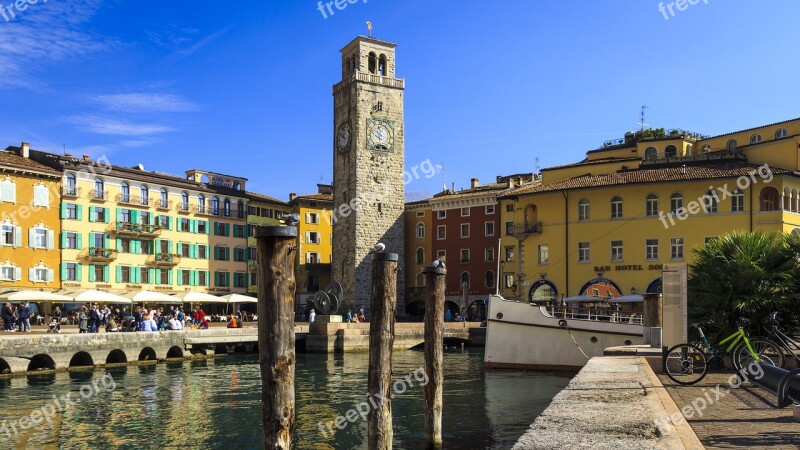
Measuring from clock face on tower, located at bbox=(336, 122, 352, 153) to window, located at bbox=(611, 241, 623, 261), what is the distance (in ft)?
78.9

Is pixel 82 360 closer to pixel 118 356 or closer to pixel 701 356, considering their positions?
pixel 118 356

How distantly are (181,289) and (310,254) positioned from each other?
13142mm

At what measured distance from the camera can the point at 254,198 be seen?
7019 cm

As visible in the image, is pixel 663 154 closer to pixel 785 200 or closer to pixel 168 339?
pixel 785 200

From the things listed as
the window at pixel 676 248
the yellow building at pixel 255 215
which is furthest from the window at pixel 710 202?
the yellow building at pixel 255 215

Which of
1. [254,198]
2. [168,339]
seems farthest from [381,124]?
[168,339]

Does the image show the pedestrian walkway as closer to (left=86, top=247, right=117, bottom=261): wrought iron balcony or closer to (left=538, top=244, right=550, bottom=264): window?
(left=538, top=244, right=550, bottom=264): window

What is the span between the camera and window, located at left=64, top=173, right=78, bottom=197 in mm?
54812

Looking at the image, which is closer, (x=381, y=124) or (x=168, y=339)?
(x=168, y=339)

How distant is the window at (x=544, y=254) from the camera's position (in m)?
48.8

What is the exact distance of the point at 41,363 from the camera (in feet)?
104

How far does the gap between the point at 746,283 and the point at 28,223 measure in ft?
155

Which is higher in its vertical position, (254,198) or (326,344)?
A: (254,198)

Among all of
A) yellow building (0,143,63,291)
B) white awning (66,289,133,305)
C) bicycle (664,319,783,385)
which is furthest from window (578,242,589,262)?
yellow building (0,143,63,291)
